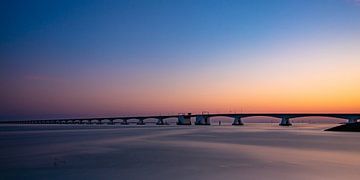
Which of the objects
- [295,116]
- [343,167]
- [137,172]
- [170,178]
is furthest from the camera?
[295,116]

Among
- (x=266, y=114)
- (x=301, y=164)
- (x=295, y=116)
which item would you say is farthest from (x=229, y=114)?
(x=301, y=164)

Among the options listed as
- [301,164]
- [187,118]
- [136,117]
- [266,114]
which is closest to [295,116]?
[266,114]

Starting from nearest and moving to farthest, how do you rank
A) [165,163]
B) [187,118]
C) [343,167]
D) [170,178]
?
[170,178], [343,167], [165,163], [187,118]

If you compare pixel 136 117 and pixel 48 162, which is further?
pixel 136 117

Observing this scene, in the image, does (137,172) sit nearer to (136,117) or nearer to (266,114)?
(266,114)

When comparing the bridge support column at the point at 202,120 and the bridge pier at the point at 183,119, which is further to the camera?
the bridge pier at the point at 183,119

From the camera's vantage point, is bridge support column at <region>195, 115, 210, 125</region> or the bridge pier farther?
the bridge pier

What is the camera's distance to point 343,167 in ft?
55.5

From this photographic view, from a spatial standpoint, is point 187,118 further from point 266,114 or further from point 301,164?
point 301,164

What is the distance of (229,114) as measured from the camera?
15325 cm

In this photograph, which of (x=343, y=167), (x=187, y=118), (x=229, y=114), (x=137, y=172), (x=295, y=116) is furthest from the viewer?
(x=187, y=118)

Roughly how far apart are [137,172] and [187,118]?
160321mm

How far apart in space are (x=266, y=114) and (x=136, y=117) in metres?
75.6

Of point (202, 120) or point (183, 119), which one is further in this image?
point (183, 119)
